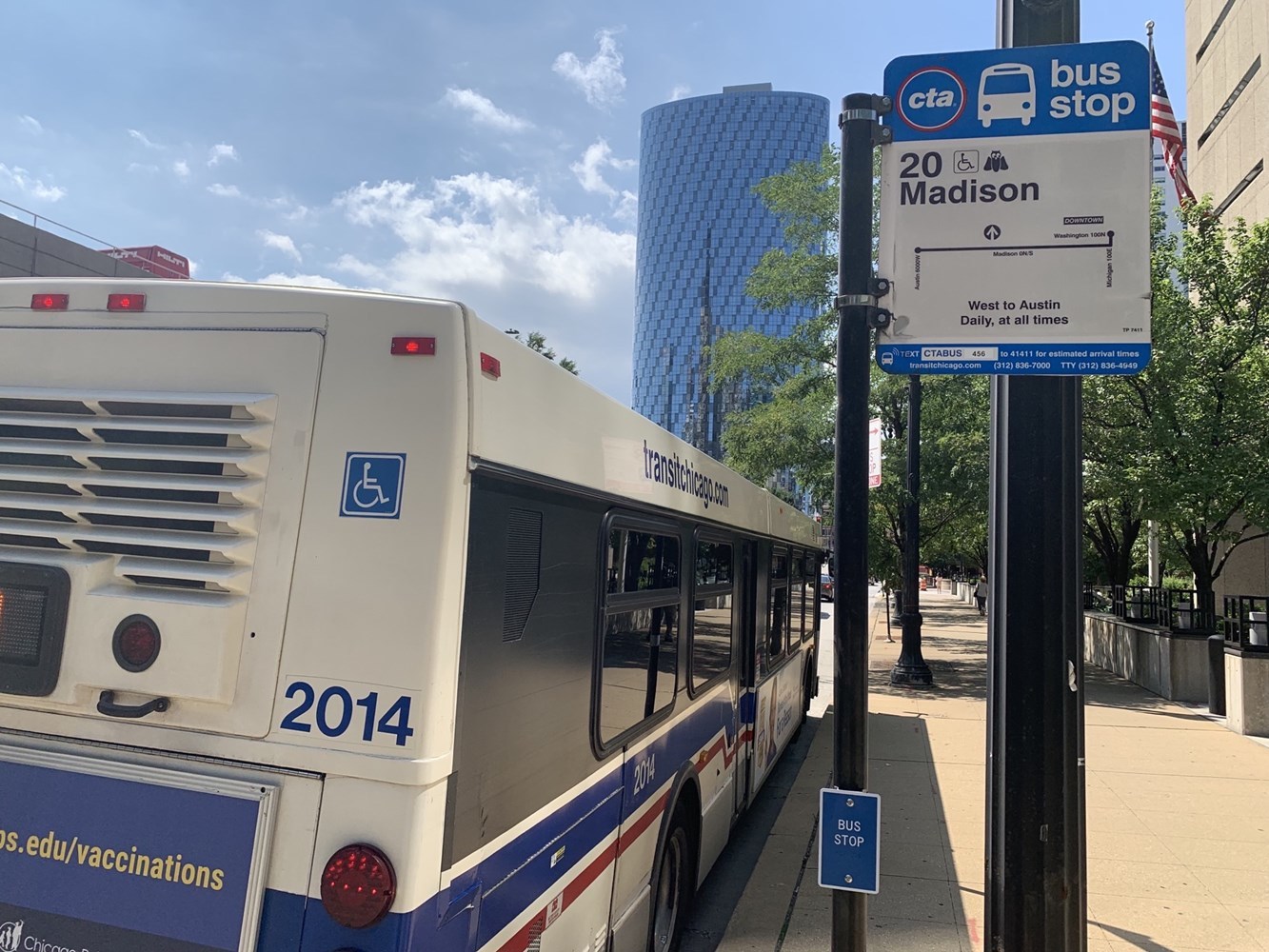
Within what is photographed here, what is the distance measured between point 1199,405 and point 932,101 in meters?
12.0

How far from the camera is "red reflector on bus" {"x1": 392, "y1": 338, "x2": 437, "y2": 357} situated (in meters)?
A: 2.24

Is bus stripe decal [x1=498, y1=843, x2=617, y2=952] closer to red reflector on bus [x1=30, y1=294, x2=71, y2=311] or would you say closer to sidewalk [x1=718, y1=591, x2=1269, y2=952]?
sidewalk [x1=718, y1=591, x2=1269, y2=952]

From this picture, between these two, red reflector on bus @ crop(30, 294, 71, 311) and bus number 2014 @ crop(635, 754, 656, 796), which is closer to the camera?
red reflector on bus @ crop(30, 294, 71, 311)

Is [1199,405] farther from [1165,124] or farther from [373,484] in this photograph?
[373,484]

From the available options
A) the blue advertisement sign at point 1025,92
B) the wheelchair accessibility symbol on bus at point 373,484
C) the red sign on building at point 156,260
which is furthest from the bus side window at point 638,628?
the red sign on building at point 156,260

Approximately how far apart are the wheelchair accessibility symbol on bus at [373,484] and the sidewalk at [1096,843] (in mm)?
3846

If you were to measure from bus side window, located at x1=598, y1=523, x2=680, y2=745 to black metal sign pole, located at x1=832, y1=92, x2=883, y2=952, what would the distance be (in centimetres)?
92

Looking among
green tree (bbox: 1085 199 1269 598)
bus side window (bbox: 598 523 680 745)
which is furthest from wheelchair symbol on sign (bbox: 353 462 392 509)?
green tree (bbox: 1085 199 1269 598)

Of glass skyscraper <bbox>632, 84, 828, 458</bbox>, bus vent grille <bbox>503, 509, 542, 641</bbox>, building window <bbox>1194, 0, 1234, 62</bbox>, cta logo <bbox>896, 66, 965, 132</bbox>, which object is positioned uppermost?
glass skyscraper <bbox>632, 84, 828, 458</bbox>

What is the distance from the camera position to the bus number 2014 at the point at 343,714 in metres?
2.09

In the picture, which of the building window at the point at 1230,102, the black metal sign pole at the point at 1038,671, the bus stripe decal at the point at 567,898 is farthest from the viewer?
the building window at the point at 1230,102

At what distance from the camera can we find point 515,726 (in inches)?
101

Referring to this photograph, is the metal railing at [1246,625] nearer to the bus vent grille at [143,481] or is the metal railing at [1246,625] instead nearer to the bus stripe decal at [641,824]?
the bus stripe decal at [641,824]

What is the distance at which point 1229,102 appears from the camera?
24703 millimetres
